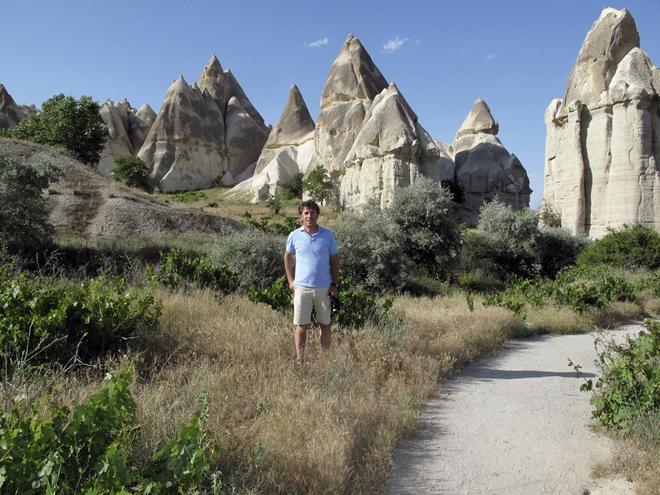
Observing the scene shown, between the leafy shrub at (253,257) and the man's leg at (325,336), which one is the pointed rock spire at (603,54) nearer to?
the leafy shrub at (253,257)

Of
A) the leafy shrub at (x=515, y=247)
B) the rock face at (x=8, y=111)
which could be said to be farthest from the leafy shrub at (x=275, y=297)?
the rock face at (x=8, y=111)

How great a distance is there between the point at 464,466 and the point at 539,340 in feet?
14.3

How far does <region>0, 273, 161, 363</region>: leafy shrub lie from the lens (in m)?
3.67

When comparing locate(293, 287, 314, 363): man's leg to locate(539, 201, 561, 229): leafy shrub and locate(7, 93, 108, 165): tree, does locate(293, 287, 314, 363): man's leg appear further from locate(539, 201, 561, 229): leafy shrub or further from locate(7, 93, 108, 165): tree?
locate(7, 93, 108, 165): tree

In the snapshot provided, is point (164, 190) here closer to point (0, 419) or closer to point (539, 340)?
point (539, 340)

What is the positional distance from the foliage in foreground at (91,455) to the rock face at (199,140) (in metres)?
40.7

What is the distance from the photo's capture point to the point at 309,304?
179 inches

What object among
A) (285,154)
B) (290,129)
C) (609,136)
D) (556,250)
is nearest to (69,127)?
(285,154)

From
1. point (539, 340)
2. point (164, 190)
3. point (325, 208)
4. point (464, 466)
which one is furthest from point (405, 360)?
point (164, 190)

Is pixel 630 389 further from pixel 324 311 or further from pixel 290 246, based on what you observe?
pixel 290 246

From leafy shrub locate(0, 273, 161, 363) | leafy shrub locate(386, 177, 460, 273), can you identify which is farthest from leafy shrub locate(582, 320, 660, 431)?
leafy shrub locate(386, 177, 460, 273)

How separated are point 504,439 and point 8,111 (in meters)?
53.5

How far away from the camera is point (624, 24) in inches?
741

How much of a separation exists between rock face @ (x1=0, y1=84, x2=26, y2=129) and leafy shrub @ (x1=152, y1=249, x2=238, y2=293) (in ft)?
149
